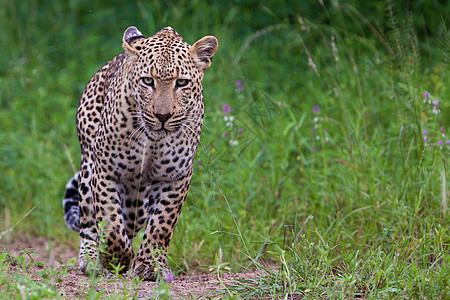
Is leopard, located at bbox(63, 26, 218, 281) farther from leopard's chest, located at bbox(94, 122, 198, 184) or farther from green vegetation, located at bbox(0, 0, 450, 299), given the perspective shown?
green vegetation, located at bbox(0, 0, 450, 299)

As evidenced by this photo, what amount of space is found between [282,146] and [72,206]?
6.86 feet

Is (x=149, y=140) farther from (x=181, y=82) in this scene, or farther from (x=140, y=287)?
(x=140, y=287)

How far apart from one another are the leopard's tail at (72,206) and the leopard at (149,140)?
2.33ft

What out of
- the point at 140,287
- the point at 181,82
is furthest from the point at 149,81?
the point at 140,287

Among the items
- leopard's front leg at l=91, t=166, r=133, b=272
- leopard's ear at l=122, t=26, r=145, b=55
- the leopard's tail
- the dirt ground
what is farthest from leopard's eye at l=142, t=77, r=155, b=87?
the leopard's tail

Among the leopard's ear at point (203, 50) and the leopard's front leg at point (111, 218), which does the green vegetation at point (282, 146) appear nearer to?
the leopard's front leg at point (111, 218)

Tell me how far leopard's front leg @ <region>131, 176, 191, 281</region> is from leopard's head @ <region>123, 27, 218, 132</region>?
483mm

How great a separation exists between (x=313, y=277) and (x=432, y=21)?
6294mm

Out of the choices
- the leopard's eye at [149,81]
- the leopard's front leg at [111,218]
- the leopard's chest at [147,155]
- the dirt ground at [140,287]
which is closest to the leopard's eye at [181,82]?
the leopard's eye at [149,81]

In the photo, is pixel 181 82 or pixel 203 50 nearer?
pixel 181 82

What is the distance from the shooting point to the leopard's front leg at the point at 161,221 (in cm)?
485

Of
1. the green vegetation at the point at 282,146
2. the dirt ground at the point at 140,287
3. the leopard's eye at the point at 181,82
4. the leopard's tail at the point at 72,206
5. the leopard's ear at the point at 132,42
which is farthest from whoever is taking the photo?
the leopard's tail at the point at 72,206

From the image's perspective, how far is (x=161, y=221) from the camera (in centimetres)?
491

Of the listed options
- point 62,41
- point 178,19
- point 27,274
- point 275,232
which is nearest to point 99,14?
point 62,41
